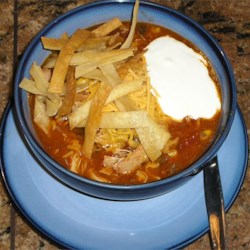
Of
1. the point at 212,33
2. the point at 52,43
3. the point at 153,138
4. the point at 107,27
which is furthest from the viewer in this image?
the point at 212,33

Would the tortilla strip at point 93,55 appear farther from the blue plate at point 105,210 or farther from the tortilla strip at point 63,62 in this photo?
the blue plate at point 105,210

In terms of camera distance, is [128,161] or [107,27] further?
[107,27]

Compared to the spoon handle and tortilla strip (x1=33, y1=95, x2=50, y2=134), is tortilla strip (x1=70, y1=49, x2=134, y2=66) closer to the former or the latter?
tortilla strip (x1=33, y1=95, x2=50, y2=134)

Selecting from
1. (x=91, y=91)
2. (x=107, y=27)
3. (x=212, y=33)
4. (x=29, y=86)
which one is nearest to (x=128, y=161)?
(x=91, y=91)

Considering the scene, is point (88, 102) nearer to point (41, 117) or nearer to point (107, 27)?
point (41, 117)

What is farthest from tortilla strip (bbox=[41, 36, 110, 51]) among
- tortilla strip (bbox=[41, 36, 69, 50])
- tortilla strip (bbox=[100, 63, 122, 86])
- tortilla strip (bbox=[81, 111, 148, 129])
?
tortilla strip (bbox=[81, 111, 148, 129])

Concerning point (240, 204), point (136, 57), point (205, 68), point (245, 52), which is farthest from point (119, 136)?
point (245, 52)
